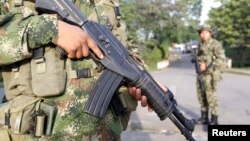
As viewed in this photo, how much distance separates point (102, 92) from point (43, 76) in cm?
28

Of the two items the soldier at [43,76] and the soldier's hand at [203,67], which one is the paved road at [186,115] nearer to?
the soldier's hand at [203,67]

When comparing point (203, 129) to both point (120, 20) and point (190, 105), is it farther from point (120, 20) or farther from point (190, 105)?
point (120, 20)

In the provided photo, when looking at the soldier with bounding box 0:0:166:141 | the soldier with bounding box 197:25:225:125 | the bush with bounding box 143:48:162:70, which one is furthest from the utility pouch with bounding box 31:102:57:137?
the bush with bounding box 143:48:162:70

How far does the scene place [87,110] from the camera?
1937 millimetres

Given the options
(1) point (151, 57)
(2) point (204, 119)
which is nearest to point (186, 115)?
(2) point (204, 119)

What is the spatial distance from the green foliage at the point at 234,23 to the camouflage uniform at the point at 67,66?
22569mm

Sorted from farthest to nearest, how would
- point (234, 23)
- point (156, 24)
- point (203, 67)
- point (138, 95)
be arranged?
point (156, 24) → point (234, 23) → point (203, 67) → point (138, 95)

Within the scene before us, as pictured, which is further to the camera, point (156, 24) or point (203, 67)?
point (156, 24)

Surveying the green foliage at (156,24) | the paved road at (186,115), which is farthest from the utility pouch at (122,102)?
the green foliage at (156,24)

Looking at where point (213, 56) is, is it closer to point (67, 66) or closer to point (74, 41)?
point (67, 66)

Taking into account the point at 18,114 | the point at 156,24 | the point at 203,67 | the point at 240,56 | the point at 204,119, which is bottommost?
the point at 240,56

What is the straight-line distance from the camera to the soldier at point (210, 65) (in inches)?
259

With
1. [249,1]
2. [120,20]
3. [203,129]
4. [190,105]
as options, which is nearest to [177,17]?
[249,1]

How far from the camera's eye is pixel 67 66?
1937mm
